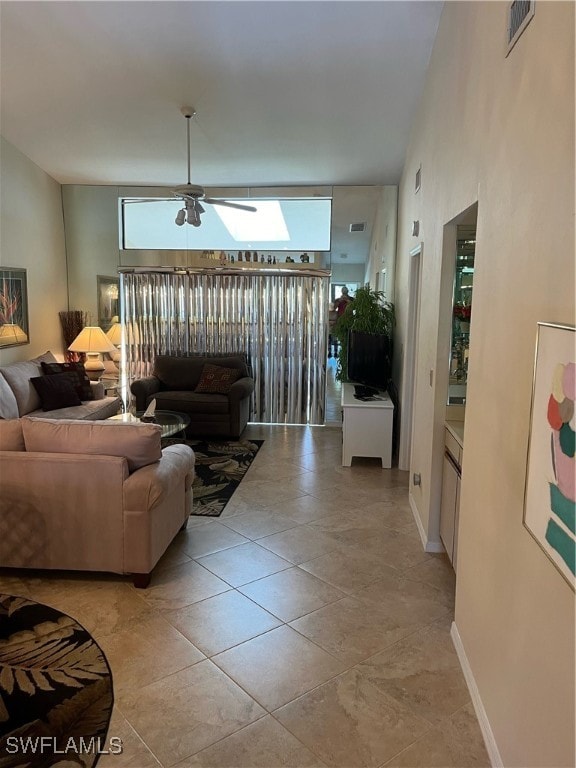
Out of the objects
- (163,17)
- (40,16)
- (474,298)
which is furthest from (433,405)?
(40,16)

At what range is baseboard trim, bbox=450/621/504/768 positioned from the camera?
75.4 inches

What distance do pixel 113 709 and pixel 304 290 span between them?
18.4 feet

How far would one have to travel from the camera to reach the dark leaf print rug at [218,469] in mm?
4387

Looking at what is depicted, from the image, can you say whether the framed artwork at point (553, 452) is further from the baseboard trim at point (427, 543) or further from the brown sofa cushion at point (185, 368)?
the brown sofa cushion at point (185, 368)

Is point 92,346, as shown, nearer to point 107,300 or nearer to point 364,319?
point 107,300

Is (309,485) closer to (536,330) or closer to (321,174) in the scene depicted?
(536,330)

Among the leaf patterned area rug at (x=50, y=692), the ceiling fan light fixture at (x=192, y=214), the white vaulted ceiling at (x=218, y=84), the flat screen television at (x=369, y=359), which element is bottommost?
the leaf patterned area rug at (x=50, y=692)

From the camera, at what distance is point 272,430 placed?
694 cm

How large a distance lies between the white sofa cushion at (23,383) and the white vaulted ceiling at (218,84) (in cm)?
248

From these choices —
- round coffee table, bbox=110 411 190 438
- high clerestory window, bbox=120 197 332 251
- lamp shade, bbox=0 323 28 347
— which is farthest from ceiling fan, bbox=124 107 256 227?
lamp shade, bbox=0 323 28 347

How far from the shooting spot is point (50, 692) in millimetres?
2240

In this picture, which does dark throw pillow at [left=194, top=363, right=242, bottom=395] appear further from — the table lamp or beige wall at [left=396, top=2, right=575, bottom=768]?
beige wall at [left=396, top=2, right=575, bottom=768]

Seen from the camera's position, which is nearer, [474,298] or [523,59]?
[523,59]

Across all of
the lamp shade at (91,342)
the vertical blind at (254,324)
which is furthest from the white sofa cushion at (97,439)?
the vertical blind at (254,324)
